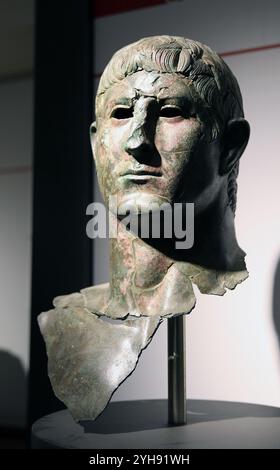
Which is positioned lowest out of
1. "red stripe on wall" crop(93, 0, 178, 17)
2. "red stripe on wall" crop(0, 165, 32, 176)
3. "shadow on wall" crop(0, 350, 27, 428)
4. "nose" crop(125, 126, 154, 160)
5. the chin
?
"shadow on wall" crop(0, 350, 27, 428)

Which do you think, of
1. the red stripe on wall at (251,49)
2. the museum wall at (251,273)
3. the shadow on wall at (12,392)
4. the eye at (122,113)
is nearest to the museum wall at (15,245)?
the shadow on wall at (12,392)

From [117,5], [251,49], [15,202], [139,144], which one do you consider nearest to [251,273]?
[251,49]

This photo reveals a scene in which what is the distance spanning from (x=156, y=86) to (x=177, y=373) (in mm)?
842

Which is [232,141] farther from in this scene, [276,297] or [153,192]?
[276,297]

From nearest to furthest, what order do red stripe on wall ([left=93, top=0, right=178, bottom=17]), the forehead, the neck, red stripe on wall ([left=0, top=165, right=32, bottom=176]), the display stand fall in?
the display stand
the forehead
the neck
red stripe on wall ([left=93, top=0, right=178, bottom=17])
red stripe on wall ([left=0, top=165, right=32, bottom=176])

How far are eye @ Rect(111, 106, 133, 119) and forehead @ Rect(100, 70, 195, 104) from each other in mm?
32

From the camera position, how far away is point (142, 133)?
5.72 ft

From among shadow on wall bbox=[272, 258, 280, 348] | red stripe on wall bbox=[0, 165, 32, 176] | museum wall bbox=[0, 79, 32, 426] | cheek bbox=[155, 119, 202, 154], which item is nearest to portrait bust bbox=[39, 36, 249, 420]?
cheek bbox=[155, 119, 202, 154]

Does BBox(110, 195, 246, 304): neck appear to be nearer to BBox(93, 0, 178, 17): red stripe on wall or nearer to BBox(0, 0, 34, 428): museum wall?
BBox(93, 0, 178, 17): red stripe on wall

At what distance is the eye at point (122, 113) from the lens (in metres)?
1.82

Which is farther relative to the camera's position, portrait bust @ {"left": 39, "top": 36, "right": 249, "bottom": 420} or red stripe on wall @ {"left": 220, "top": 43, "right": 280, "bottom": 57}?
red stripe on wall @ {"left": 220, "top": 43, "right": 280, "bottom": 57}

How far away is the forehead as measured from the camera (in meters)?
1.77

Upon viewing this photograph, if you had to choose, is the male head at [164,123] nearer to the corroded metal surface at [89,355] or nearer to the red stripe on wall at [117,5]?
the corroded metal surface at [89,355]

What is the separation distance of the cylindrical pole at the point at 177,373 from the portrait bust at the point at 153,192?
17cm
